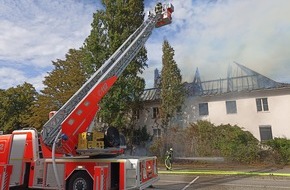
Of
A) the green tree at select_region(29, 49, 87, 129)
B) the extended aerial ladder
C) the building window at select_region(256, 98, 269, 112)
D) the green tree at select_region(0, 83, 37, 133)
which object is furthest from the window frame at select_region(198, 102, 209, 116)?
the green tree at select_region(0, 83, 37, 133)

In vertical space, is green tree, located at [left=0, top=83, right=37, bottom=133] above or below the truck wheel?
above

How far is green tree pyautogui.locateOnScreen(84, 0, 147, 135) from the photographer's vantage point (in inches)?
903

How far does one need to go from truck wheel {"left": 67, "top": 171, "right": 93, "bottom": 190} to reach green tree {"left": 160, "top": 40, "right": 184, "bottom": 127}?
16.9m

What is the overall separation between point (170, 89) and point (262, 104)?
7.68 m

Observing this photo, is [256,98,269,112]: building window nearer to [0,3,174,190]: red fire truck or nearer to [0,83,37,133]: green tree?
[0,3,174,190]: red fire truck

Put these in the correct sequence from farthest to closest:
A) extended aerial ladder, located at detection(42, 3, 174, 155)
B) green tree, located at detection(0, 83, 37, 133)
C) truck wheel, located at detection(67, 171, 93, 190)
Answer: green tree, located at detection(0, 83, 37, 133)
extended aerial ladder, located at detection(42, 3, 174, 155)
truck wheel, located at detection(67, 171, 93, 190)

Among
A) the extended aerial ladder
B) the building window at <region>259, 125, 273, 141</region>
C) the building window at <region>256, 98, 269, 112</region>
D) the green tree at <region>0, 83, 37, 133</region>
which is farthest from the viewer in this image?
the green tree at <region>0, 83, 37, 133</region>

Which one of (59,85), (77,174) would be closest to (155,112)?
(59,85)

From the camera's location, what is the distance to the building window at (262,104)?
74.2 feet

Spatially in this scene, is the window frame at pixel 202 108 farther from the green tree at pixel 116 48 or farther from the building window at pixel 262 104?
the green tree at pixel 116 48

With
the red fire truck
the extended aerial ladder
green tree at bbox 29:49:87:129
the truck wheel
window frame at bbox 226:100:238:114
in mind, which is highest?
green tree at bbox 29:49:87:129

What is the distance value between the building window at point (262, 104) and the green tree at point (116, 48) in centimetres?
974

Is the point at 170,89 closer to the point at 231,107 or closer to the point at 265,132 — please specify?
the point at 231,107

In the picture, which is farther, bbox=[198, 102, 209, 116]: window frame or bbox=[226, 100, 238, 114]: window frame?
bbox=[198, 102, 209, 116]: window frame
